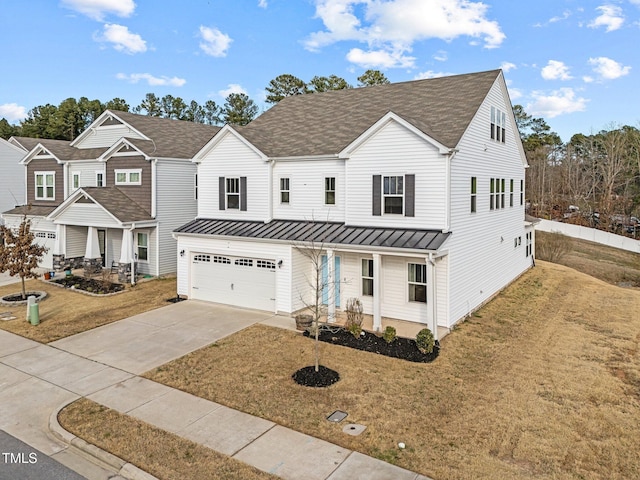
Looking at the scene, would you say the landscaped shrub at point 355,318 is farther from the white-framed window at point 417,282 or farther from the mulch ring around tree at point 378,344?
the white-framed window at point 417,282

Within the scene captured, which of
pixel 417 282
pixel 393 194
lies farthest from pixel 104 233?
pixel 417 282

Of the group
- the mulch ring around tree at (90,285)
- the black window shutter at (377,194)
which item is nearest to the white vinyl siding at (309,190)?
the black window shutter at (377,194)

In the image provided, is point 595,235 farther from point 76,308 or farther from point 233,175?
point 76,308

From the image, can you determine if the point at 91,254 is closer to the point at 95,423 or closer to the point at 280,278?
the point at 280,278

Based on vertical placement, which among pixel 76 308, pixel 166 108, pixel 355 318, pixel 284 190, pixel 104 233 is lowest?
pixel 76 308

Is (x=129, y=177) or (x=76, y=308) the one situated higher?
(x=129, y=177)

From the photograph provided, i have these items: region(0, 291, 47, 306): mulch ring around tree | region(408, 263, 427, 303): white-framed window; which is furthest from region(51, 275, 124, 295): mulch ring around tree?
region(408, 263, 427, 303): white-framed window

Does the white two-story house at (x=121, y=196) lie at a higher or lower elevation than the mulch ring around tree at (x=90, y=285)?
higher
